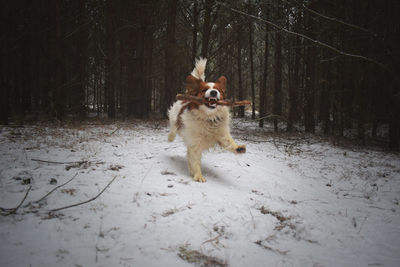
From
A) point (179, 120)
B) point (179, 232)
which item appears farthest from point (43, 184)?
point (179, 120)

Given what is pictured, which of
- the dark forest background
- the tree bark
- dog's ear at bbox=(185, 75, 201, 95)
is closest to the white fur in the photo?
dog's ear at bbox=(185, 75, 201, 95)

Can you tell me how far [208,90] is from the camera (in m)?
3.31

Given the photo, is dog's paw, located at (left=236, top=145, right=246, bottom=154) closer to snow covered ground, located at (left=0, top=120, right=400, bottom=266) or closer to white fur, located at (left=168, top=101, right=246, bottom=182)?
white fur, located at (left=168, top=101, right=246, bottom=182)

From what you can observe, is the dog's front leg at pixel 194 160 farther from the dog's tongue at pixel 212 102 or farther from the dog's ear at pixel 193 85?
the dog's ear at pixel 193 85

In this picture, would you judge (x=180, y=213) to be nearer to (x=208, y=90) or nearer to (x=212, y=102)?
(x=212, y=102)

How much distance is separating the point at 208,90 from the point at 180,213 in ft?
6.12

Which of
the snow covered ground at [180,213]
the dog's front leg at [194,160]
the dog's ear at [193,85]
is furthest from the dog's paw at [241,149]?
the dog's ear at [193,85]

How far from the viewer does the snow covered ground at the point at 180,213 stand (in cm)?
167

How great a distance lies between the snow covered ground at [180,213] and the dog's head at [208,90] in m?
1.30

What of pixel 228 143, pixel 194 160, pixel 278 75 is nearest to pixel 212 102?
pixel 228 143

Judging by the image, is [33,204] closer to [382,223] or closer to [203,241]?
[203,241]

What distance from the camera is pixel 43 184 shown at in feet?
8.30

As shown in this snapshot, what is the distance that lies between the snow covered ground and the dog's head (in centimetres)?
130

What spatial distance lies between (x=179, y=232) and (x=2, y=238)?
1.34m
